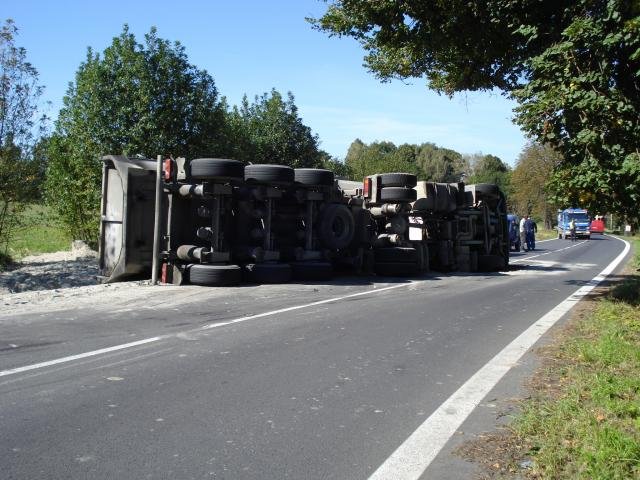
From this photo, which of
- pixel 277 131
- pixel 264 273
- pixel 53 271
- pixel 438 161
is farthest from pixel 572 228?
pixel 438 161

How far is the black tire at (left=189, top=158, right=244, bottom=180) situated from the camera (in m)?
11.7

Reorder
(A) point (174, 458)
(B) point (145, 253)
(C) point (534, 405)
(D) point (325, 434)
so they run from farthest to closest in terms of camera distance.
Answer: (B) point (145, 253) < (C) point (534, 405) < (D) point (325, 434) < (A) point (174, 458)

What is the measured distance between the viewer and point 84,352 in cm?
621

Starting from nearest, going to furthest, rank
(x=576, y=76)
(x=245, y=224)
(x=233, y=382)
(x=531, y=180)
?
(x=233, y=382)
(x=576, y=76)
(x=245, y=224)
(x=531, y=180)

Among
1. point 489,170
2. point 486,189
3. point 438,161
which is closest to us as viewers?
point 486,189

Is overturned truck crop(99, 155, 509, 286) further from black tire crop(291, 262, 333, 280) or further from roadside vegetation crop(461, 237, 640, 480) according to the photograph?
roadside vegetation crop(461, 237, 640, 480)

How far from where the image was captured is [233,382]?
529 cm

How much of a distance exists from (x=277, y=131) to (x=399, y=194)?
1550 cm

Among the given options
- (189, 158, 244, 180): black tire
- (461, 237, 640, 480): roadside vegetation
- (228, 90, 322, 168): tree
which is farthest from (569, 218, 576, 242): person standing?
(461, 237, 640, 480): roadside vegetation

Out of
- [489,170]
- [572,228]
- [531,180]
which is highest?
[489,170]

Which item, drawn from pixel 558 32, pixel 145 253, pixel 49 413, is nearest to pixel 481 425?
pixel 49 413

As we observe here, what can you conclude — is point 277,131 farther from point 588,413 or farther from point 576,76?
point 588,413

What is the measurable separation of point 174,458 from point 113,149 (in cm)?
1657

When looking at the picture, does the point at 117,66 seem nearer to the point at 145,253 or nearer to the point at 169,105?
the point at 169,105
